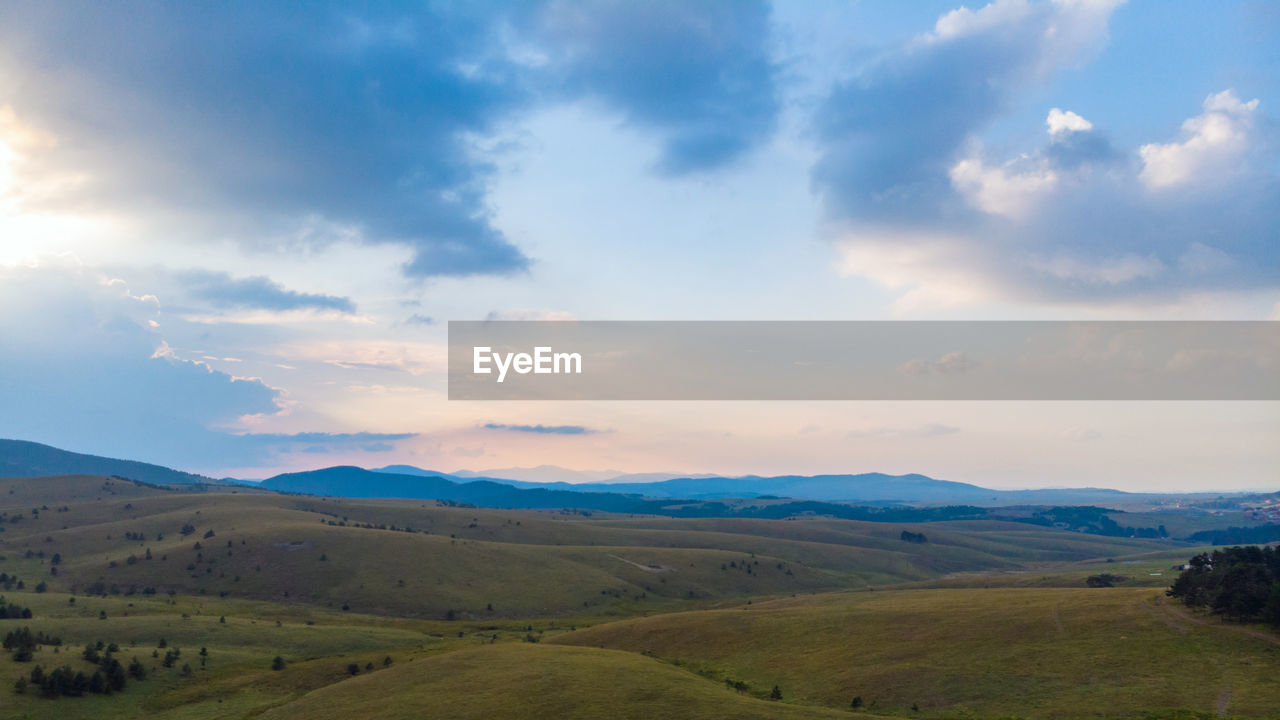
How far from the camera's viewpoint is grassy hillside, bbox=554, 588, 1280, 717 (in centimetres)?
4359

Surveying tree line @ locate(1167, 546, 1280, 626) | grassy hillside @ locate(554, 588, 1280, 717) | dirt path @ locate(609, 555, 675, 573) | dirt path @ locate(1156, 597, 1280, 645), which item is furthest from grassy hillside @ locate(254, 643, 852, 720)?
dirt path @ locate(609, 555, 675, 573)

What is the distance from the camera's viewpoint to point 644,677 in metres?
50.6

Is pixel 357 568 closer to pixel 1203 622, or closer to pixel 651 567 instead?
pixel 651 567

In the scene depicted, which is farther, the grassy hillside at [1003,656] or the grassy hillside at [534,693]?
the grassy hillside at [1003,656]

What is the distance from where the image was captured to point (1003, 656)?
53562 millimetres

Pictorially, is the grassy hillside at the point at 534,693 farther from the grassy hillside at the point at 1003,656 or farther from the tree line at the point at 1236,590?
the tree line at the point at 1236,590

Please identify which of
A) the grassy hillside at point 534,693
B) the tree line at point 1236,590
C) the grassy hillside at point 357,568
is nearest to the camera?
the grassy hillside at point 534,693

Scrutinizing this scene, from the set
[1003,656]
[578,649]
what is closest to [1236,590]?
[1003,656]

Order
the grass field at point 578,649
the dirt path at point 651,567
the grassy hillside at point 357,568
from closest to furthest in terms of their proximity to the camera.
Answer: the grass field at point 578,649 → the grassy hillside at point 357,568 → the dirt path at point 651,567

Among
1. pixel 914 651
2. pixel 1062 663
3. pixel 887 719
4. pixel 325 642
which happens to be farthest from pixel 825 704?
pixel 325 642

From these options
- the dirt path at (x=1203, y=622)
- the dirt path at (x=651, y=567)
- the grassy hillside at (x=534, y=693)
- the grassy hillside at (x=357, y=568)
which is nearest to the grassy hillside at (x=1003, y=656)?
the dirt path at (x=1203, y=622)

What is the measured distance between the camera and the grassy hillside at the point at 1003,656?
143ft

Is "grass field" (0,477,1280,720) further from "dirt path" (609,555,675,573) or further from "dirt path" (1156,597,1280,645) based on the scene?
"dirt path" (609,555,675,573)

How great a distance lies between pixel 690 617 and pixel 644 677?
34.4 metres
